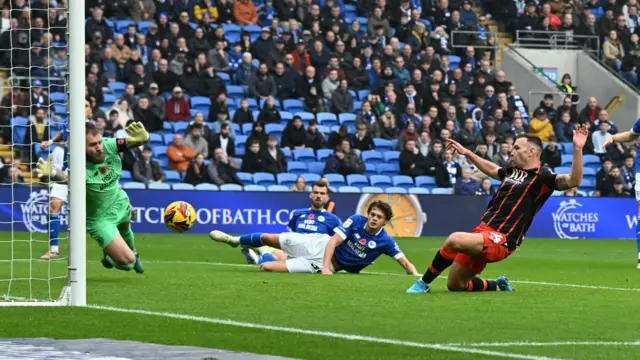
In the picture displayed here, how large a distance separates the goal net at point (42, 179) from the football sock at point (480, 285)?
3.67 metres

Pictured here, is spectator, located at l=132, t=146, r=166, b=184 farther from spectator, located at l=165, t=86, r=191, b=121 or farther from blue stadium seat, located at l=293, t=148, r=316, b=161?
blue stadium seat, located at l=293, t=148, r=316, b=161

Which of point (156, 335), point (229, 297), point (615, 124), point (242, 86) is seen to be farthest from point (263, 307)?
point (615, 124)

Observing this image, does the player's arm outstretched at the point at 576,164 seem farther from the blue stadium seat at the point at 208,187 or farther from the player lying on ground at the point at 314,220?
the blue stadium seat at the point at 208,187

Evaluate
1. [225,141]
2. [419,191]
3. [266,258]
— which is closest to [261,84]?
[225,141]

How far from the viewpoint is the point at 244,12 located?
103 ft

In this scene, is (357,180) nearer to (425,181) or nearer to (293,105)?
(425,181)

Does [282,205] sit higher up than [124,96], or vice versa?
[124,96]

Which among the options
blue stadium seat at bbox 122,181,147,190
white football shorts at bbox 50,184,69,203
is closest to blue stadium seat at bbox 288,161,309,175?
blue stadium seat at bbox 122,181,147,190

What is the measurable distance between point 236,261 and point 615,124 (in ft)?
62.4

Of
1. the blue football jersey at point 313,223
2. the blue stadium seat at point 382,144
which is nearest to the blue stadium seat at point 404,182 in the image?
the blue stadium seat at point 382,144

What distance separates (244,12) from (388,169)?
18.0 ft

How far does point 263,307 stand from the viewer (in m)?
10.4

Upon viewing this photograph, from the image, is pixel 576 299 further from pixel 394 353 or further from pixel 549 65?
pixel 549 65

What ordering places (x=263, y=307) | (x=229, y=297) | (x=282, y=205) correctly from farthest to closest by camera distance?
(x=282, y=205) < (x=229, y=297) < (x=263, y=307)
